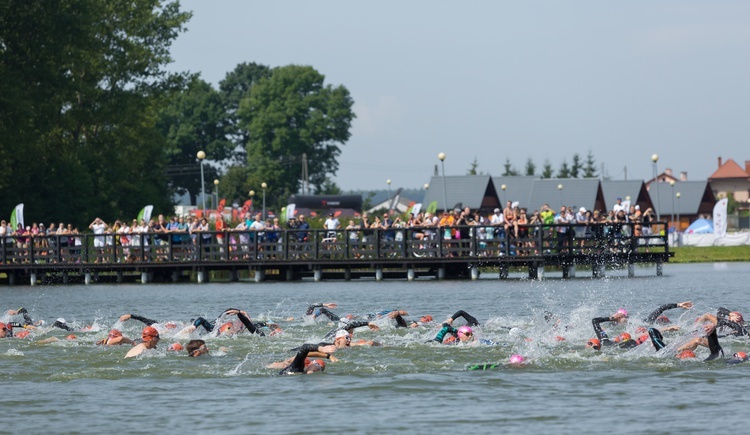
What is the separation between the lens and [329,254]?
42125 mm

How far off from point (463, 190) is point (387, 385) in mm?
98938

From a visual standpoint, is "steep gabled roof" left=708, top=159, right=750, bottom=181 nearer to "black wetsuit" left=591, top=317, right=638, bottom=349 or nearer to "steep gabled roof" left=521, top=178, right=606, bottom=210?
"steep gabled roof" left=521, top=178, right=606, bottom=210

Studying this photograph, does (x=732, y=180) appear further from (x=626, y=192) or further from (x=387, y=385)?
(x=387, y=385)

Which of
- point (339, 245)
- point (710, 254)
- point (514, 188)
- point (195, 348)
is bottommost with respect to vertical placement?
point (195, 348)

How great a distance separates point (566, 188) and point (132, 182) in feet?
179

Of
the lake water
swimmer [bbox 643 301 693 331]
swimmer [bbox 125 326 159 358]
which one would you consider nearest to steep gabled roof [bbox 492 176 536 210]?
the lake water

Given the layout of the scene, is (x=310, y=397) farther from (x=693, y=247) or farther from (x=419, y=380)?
(x=693, y=247)

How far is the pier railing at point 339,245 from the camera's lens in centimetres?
3966

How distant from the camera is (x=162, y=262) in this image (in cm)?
4303

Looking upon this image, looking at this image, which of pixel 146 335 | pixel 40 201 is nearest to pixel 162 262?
pixel 40 201

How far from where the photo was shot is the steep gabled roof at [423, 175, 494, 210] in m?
113

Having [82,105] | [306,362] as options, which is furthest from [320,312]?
[82,105]

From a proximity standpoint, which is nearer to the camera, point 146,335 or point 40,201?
point 146,335

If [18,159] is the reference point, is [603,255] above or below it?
below
